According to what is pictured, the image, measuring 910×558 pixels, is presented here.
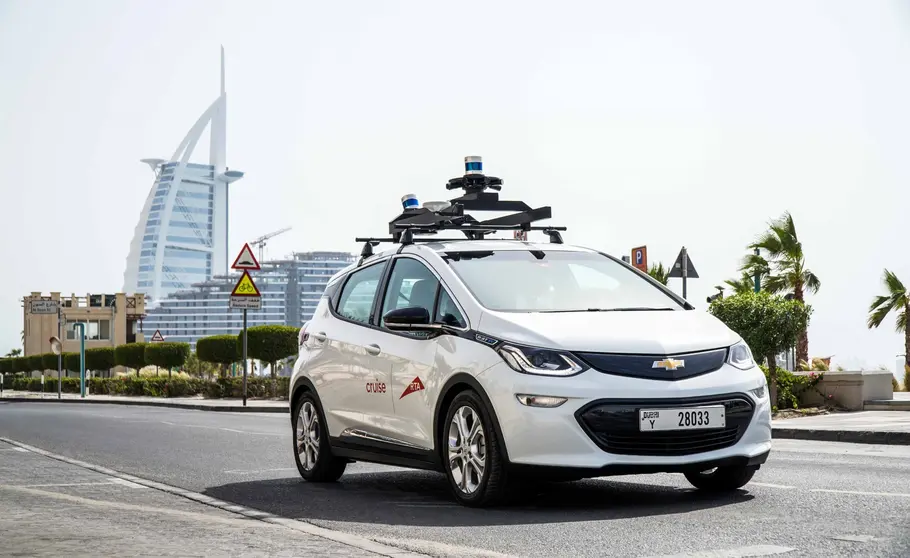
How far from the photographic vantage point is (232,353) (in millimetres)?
45969

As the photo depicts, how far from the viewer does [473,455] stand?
762cm

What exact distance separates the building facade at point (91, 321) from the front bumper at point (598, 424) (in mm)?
125451

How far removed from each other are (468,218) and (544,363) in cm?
300

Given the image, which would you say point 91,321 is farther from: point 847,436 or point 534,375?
point 534,375

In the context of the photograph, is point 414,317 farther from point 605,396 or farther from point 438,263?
point 605,396

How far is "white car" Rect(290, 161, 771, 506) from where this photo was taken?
7176 mm

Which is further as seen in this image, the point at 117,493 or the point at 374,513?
the point at 117,493

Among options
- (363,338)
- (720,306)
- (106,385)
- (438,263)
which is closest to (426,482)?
(363,338)

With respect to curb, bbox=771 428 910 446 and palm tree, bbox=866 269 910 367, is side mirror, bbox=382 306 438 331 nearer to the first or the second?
curb, bbox=771 428 910 446

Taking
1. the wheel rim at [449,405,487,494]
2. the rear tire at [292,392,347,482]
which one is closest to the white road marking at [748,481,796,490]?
the wheel rim at [449,405,487,494]

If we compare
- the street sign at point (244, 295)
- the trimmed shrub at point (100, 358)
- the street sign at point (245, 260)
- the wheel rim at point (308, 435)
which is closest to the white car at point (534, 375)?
the wheel rim at point (308, 435)

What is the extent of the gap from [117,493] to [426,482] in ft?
7.73

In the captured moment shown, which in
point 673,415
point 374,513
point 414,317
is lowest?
point 374,513

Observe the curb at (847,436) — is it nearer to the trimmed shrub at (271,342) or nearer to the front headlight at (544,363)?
the front headlight at (544,363)
